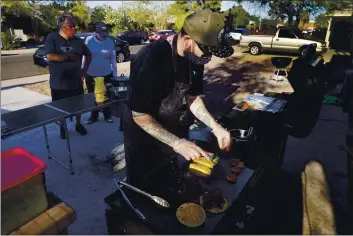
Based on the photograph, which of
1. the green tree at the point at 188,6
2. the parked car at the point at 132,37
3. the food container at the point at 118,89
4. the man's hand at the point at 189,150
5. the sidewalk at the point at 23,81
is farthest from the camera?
the green tree at the point at 188,6

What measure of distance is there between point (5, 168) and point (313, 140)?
5132 millimetres

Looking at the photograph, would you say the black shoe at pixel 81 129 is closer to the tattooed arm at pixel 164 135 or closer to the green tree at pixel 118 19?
the tattooed arm at pixel 164 135

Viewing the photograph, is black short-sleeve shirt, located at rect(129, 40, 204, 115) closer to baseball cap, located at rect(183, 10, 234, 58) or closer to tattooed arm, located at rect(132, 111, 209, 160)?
tattooed arm, located at rect(132, 111, 209, 160)

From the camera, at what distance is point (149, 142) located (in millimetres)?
1980

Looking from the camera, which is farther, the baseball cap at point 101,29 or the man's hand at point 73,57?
the baseball cap at point 101,29

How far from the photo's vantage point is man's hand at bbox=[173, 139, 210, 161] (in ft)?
5.24

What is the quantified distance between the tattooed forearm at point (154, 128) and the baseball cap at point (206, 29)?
2.15 feet

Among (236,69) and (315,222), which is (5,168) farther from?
(236,69)

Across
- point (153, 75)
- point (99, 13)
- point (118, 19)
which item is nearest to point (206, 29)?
point (153, 75)

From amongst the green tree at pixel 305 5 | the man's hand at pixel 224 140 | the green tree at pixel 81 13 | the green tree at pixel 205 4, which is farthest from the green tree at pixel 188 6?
the man's hand at pixel 224 140

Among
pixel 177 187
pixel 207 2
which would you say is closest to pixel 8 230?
pixel 177 187

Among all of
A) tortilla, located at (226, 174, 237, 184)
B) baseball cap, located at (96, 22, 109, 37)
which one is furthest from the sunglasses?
baseball cap, located at (96, 22, 109, 37)

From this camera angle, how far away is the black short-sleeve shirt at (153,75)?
1706 millimetres

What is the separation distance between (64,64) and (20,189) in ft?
10.9
